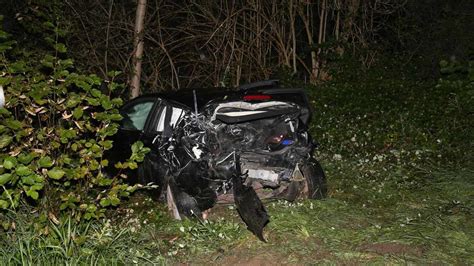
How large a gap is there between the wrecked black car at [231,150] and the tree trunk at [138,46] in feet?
17.1

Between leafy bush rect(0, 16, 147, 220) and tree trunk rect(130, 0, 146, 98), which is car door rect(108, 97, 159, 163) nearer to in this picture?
leafy bush rect(0, 16, 147, 220)

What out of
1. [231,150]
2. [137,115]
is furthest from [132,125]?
[231,150]

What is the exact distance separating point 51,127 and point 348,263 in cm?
304

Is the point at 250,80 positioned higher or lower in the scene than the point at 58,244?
lower

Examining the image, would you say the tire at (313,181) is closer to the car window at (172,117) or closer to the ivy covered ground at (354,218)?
the ivy covered ground at (354,218)

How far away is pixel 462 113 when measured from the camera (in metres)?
10.0

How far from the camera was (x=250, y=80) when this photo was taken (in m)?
13.9

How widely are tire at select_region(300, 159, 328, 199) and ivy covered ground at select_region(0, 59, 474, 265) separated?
14 centimetres

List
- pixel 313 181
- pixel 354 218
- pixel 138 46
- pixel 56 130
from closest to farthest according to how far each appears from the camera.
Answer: pixel 56 130 → pixel 354 218 → pixel 313 181 → pixel 138 46

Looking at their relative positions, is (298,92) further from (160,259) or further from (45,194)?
(45,194)

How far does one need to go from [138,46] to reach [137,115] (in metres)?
4.80

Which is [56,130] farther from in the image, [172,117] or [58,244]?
[172,117]

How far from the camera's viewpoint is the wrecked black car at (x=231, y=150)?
20.0 ft

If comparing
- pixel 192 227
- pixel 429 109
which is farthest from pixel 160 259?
pixel 429 109
